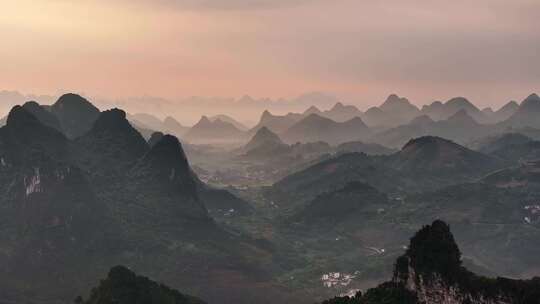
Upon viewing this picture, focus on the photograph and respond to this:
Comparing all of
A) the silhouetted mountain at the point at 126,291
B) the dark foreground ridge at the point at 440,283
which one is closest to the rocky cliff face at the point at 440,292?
the dark foreground ridge at the point at 440,283

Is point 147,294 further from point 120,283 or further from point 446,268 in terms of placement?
point 446,268

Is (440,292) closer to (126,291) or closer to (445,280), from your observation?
(445,280)

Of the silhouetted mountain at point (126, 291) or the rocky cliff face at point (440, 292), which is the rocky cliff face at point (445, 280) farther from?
the silhouetted mountain at point (126, 291)

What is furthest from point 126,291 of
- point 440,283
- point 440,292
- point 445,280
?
point 445,280

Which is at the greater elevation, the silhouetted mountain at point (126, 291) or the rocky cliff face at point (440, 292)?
the silhouetted mountain at point (126, 291)

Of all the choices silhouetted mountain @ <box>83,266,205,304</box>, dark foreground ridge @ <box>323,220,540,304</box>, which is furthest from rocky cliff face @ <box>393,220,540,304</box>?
silhouetted mountain @ <box>83,266,205,304</box>

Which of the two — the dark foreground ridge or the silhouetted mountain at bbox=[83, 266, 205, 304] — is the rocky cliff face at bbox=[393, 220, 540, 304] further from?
the silhouetted mountain at bbox=[83, 266, 205, 304]
